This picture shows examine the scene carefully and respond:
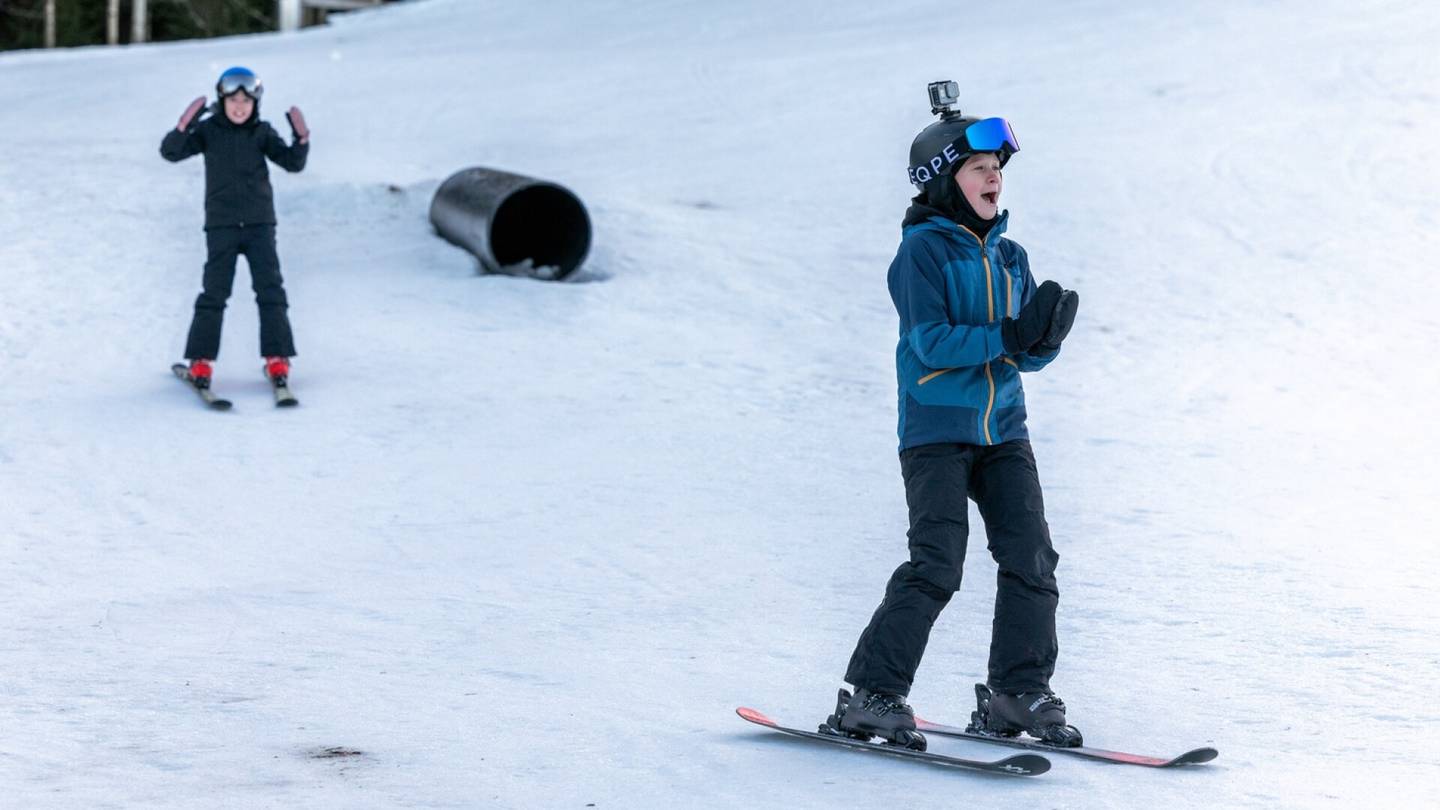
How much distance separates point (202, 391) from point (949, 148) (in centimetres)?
542

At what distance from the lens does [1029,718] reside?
3.76 meters

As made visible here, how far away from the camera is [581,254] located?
10.9m

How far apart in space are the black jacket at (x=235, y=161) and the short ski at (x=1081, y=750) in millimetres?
5352

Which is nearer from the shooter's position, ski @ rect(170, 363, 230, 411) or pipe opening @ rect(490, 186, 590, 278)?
ski @ rect(170, 363, 230, 411)

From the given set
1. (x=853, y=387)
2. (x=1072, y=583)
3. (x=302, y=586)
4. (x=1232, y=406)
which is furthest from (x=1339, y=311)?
(x=302, y=586)

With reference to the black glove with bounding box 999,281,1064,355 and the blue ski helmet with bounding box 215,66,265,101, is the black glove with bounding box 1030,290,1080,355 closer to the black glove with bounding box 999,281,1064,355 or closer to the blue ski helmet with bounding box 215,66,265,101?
the black glove with bounding box 999,281,1064,355

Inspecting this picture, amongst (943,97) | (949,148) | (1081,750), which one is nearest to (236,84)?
(943,97)

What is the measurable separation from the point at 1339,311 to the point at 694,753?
7.90m

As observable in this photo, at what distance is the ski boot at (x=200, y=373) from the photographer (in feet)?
26.8

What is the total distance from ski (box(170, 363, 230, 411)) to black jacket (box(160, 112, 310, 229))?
772 mm

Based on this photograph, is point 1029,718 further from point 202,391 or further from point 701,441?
point 202,391

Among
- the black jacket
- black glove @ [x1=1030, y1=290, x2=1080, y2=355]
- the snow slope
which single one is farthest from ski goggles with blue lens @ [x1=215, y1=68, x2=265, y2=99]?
black glove @ [x1=1030, y1=290, x2=1080, y2=355]

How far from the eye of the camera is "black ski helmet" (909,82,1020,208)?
3729 mm

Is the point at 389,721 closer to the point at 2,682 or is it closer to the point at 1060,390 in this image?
the point at 2,682
